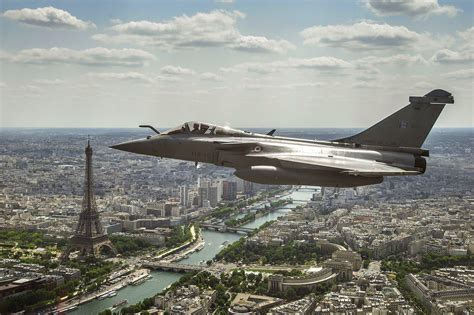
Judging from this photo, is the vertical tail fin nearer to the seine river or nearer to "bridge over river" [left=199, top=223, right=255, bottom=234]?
the seine river

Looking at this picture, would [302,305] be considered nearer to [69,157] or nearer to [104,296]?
[104,296]

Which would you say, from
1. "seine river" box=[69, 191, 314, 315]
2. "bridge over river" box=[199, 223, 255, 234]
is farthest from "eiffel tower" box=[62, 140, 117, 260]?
"bridge over river" box=[199, 223, 255, 234]

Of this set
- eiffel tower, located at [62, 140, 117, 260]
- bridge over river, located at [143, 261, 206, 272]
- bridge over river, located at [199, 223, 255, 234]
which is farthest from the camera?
bridge over river, located at [199, 223, 255, 234]

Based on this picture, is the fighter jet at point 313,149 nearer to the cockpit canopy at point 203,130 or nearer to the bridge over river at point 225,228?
the cockpit canopy at point 203,130

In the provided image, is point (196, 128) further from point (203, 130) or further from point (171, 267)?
point (171, 267)

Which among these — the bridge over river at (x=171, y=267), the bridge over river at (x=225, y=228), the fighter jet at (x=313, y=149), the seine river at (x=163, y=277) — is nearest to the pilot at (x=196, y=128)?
the fighter jet at (x=313, y=149)

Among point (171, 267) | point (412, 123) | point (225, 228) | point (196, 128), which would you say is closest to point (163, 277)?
point (171, 267)
